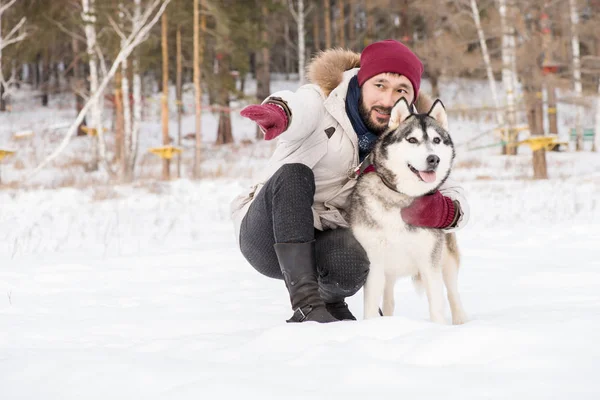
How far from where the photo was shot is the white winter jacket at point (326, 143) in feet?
8.86

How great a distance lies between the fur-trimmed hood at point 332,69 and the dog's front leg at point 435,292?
35.7 inches

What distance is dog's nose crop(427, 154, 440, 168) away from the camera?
256cm

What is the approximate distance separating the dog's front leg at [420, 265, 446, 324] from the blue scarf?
0.67m

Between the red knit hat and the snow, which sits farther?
the red knit hat

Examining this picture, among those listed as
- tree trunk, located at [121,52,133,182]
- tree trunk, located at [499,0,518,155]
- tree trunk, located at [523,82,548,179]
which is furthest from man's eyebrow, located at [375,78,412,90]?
tree trunk, located at [121,52,133,182]

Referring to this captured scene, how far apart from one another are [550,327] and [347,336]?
0.72 meters

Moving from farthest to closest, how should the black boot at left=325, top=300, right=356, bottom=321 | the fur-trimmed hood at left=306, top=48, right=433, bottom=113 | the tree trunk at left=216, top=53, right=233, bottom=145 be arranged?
1. the tree trunk at left=216, top=53, right=233, bottom=145
2. the black boot at left=325, top=300, right=356, bottom=321
3. the fur-trimmed hood at left=306, top=48, right=433, bottom=113

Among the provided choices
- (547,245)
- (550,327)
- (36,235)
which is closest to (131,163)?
(36,235)

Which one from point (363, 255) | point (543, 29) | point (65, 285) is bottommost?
point (65, 285)

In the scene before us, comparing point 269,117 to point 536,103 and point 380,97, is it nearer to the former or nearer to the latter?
point 380,97

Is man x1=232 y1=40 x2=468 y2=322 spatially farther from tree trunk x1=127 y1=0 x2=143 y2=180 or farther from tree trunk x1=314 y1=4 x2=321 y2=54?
tree trunk x1=314 y1=4 x2=321 y2=54

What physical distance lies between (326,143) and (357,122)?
0.21 metres

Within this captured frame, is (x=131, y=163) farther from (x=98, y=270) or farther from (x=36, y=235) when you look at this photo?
(x=98, y=270)

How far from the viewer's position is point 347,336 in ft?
6.97
